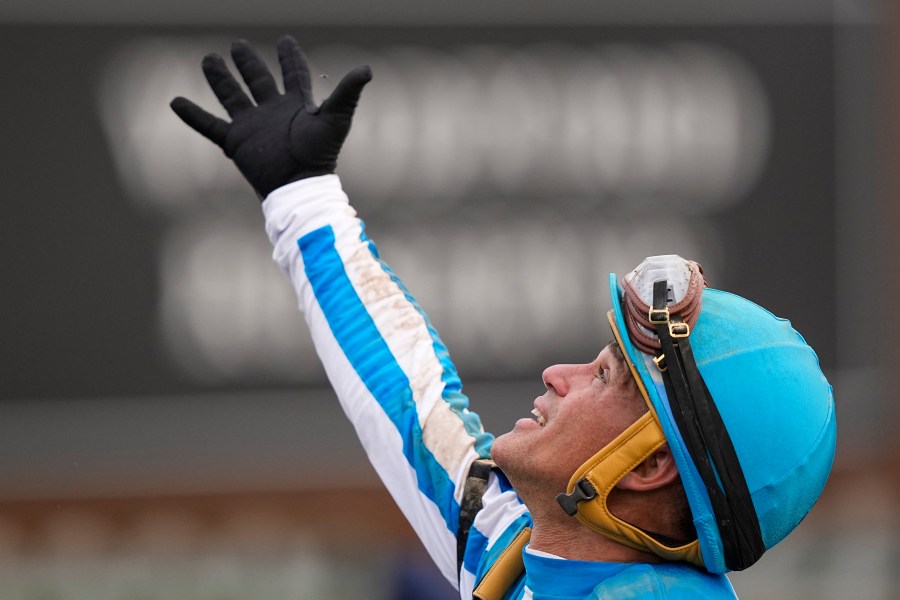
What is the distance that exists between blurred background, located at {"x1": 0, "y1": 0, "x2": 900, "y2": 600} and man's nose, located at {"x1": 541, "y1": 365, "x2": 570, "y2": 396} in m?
2.87

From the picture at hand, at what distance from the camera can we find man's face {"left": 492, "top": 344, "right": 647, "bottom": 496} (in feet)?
5.83

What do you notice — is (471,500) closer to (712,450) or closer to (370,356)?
(370,356)

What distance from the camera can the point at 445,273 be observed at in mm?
4891

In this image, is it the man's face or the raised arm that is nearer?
the man's face

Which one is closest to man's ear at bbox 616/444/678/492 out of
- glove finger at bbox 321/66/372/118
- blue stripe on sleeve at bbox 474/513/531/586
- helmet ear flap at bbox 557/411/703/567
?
helmet ear flap at bbox 557/411/703/567

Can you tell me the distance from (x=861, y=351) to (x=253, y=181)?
11.4 feet

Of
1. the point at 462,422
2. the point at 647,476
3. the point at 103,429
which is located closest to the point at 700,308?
the point at 647,476

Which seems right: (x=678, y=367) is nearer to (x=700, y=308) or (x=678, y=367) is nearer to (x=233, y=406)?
(x=700, y=308)

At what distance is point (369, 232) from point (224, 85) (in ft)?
8.11

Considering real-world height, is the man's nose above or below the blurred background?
above

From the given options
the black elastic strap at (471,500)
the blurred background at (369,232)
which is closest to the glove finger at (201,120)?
the black elastic strap at (471,500)

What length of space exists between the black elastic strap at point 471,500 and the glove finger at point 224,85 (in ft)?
2.52

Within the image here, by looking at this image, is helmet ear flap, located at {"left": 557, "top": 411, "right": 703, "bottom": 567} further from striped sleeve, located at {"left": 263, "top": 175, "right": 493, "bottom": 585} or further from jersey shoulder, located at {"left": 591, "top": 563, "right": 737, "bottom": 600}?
striped sleeve, located at {"left": 263, "top": 175, "right": 493, "bottom": 585}

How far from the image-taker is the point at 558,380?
1874 millimetres
